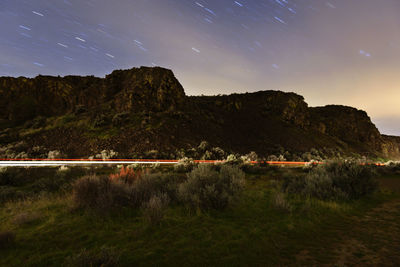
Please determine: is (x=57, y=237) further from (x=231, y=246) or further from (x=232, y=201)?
(x=232, y=201)

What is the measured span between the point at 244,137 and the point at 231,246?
3701 centimetres

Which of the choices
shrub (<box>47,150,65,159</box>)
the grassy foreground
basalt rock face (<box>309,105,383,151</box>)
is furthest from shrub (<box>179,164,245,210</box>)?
basalt rock face (<box>309,105,383,151</box>)

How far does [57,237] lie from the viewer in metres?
4.79

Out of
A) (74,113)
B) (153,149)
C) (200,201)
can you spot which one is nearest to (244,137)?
(153,149)

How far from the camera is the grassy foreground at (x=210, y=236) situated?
394 centimetres

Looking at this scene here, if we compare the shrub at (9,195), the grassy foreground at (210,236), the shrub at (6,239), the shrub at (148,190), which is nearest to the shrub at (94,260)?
the grassy foreground at (210,236)

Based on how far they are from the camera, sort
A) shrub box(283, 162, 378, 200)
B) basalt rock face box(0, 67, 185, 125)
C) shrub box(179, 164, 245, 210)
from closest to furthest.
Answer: shrub box(179, 164, 245, 210) < shrub box(283, 162, 378, 200) < basalt rock face box(0, 67, 185, 125)

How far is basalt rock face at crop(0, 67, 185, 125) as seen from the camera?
116 feet

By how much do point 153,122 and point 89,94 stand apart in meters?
19.7

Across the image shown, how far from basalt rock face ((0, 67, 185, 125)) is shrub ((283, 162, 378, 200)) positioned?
94.3 ft

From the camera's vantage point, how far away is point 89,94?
136 feet

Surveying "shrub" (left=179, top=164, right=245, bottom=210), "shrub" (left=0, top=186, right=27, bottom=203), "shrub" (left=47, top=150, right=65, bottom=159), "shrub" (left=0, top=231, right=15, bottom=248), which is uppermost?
"shrub" (left=179, top=164, right=245, bottom=210)

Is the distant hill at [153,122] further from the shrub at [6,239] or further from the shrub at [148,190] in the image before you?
the shrub at [6,239]

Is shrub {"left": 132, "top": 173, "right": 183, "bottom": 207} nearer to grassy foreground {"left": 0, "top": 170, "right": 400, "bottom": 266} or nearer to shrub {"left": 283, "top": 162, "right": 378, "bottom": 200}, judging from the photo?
grassy foreground {"left": 0, "top": 170, "right": 400, "bottom": 266}
